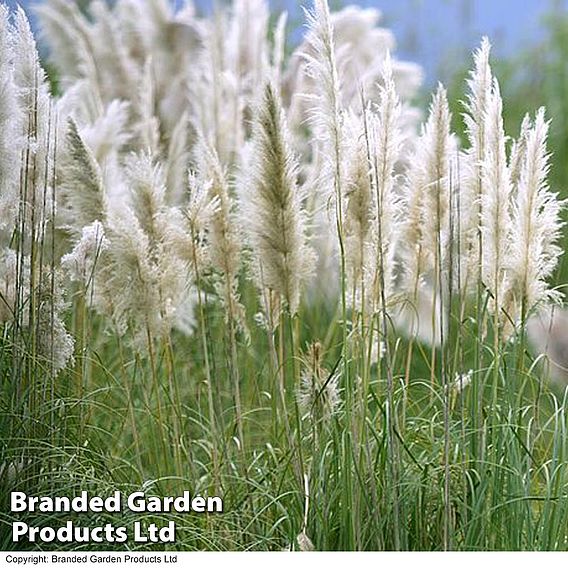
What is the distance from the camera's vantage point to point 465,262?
1.88 meters

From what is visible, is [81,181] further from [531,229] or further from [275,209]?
[531,229]

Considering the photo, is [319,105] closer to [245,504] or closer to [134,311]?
[134,311]

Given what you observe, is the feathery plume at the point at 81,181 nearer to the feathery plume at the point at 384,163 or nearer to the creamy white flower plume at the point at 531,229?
the feathery plume at the point at 384,163

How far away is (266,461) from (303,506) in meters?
0.15

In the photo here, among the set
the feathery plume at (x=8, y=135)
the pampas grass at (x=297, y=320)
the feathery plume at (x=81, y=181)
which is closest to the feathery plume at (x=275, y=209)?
the pampas grass at (x=297, y=320)

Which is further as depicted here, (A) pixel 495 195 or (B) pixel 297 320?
(B) pixel 297 320

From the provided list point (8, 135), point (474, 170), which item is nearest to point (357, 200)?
point (474, 170)

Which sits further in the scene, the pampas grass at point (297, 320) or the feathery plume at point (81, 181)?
the feathery plume at point (81, 181)

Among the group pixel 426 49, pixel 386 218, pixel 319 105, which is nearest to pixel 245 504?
pixel 386 218

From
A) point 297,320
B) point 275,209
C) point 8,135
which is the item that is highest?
point 8,135

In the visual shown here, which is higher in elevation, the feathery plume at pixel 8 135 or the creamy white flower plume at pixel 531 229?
the feathery plume at pixel 8 135

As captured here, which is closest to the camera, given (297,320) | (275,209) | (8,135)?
(275,209)

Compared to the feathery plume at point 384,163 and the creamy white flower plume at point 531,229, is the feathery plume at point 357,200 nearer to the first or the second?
the feathery plume at point 384,163

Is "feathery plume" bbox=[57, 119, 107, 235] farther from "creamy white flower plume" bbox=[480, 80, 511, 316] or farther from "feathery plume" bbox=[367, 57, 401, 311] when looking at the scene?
"creamy white flower plume" bbox=[480, 80, 511, 316]
